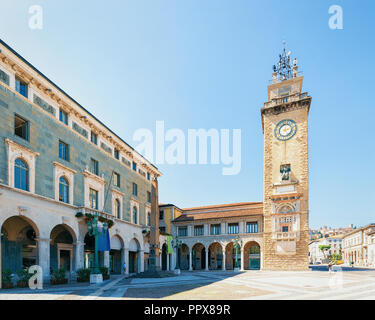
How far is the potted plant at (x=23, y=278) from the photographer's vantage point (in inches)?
829

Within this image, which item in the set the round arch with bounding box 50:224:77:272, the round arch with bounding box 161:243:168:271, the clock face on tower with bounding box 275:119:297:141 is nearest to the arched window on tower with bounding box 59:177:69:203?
the round arch with bounding box 50:224:77:272

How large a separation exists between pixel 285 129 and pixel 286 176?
8.24 metres

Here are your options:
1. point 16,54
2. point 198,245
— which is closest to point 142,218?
point 198,245

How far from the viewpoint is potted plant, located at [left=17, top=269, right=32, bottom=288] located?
21.1m

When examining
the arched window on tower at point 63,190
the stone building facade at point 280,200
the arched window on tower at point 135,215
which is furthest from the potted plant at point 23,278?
the stone building facade at point 280,200

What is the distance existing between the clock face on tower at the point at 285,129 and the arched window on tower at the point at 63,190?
36.1 meters

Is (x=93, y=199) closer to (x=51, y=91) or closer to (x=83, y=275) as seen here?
(x=83, y=275)

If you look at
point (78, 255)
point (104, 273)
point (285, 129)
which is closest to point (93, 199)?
point (78, 255)

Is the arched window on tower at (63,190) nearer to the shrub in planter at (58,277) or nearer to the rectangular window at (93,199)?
the rectangular window at (93,199)

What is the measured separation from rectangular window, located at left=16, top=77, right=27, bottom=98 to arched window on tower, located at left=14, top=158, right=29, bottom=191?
225 inches

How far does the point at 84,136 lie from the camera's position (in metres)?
32.4

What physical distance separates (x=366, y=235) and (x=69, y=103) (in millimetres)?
87542

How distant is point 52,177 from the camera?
86.7 feet
